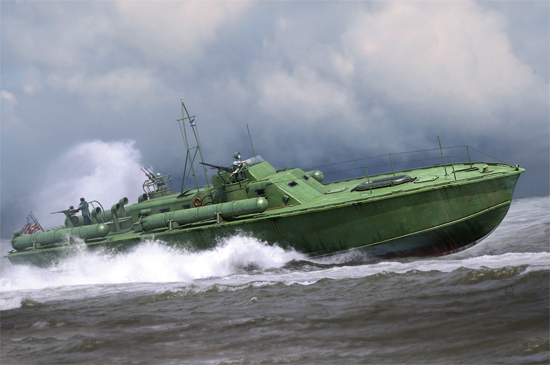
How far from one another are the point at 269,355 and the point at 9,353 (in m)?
5.93

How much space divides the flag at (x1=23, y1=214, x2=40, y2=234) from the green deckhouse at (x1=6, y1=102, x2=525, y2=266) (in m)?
0.38

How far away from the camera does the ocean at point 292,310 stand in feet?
25.8

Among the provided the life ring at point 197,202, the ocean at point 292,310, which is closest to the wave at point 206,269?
the ocean at point 292,310

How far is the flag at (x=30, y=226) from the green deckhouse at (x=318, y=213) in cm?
38

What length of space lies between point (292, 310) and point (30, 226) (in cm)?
1606

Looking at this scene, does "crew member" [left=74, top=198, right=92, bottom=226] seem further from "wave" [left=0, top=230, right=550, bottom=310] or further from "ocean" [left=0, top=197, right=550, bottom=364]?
"ocean" [left=0, top=197, right=550, bottom=364]

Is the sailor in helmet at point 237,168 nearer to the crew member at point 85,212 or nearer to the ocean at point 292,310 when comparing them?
the ocean at point 292,310

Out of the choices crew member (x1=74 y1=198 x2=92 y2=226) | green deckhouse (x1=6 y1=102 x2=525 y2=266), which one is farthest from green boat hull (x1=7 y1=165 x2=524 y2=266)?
crew member (x1=74 y1=198 x2=92 y2=226)

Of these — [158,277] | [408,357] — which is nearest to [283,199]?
[158,277]

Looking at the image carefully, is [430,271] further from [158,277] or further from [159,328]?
[158,277]

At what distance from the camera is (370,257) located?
49.4 feet

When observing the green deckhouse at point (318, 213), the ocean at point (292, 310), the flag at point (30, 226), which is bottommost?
the ocean at point (292, 310)

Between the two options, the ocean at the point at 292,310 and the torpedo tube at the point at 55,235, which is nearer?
the ocean at the point at 292,310

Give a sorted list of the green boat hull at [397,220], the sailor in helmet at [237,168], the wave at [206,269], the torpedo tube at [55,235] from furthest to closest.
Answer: the torpedo tube at [55,235] → the sailor in helmet at [237,168] → the green boat hull at [397,220] → the wave at [206,269]
